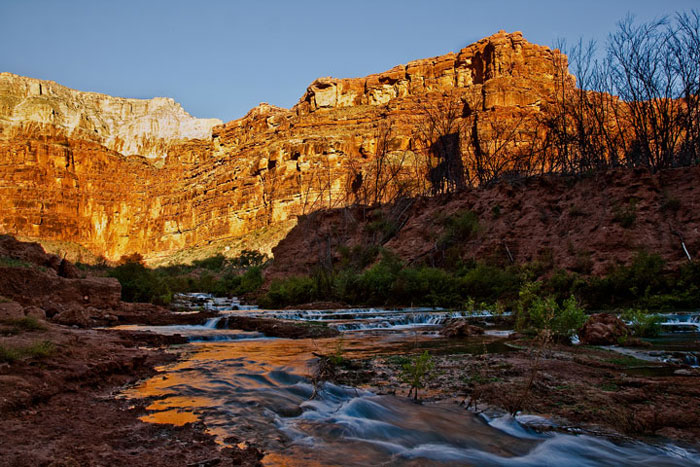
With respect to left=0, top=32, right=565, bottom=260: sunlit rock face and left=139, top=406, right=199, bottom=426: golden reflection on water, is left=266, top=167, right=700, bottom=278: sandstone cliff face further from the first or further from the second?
left=0, top=32, right=565, bottom=260: sunlit rock face

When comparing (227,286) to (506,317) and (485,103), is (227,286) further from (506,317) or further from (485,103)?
(485,103)

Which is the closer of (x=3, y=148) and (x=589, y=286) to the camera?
(x=589, y=286)

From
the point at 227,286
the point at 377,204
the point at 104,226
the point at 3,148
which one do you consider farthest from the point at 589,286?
the point at 3,148

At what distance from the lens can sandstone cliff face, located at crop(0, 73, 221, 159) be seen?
148125 mm

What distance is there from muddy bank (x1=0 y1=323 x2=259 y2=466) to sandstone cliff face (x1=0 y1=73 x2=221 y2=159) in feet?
516

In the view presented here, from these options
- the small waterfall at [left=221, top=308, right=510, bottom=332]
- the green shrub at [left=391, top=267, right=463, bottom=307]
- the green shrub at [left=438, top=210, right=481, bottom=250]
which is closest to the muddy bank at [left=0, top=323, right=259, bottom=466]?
the small waterfall at [left=221, top=308, right=510, bottom=332]

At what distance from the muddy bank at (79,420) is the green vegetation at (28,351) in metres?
0.01

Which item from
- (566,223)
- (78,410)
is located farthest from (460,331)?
A: (566,223)

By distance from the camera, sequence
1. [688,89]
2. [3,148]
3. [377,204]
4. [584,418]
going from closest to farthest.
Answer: [584,418] < [688,89] < [377,204] < [3,148]

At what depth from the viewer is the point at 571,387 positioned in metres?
3.93

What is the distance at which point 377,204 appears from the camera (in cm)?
2934

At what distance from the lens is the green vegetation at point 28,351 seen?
3.67m

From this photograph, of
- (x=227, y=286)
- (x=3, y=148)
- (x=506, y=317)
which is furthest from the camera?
(x=3, y=148)

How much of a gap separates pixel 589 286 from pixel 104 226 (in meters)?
134
